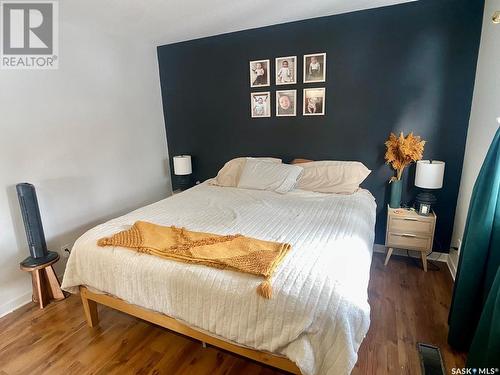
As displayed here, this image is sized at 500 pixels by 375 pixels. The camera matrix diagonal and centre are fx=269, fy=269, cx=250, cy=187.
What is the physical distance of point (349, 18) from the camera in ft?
8.34

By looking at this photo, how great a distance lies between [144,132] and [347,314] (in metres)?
3.04

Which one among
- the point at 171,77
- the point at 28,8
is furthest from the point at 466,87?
the point at 28,8

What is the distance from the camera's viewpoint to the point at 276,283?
1193mm

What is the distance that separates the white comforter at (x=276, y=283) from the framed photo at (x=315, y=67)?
1434 mm

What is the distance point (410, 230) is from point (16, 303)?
3363 mm

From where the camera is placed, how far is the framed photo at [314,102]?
277 cm

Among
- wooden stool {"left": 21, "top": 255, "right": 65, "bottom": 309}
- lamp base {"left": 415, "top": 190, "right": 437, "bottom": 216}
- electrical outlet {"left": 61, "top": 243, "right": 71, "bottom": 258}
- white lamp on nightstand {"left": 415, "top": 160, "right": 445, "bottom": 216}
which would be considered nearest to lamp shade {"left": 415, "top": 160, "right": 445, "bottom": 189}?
white lamp on nightstand {"left": 415, "top": 160, "right": 445, "bottom": 216}

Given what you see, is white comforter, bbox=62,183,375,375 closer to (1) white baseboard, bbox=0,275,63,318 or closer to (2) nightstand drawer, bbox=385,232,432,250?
(2) nightstand drawer, bbox=385,232,432,250

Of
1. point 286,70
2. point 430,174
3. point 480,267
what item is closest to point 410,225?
point 430,174

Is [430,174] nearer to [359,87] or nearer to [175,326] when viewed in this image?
[359,87]

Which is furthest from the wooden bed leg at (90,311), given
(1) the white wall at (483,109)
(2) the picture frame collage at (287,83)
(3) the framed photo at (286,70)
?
(1) the white wall at (483,109)

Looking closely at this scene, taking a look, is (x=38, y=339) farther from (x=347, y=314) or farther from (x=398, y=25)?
(x=398, y=25)

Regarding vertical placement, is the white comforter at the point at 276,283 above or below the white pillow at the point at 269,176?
below

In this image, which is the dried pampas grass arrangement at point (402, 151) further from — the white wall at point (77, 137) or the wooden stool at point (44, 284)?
the wooden stool at point (44, 284)
